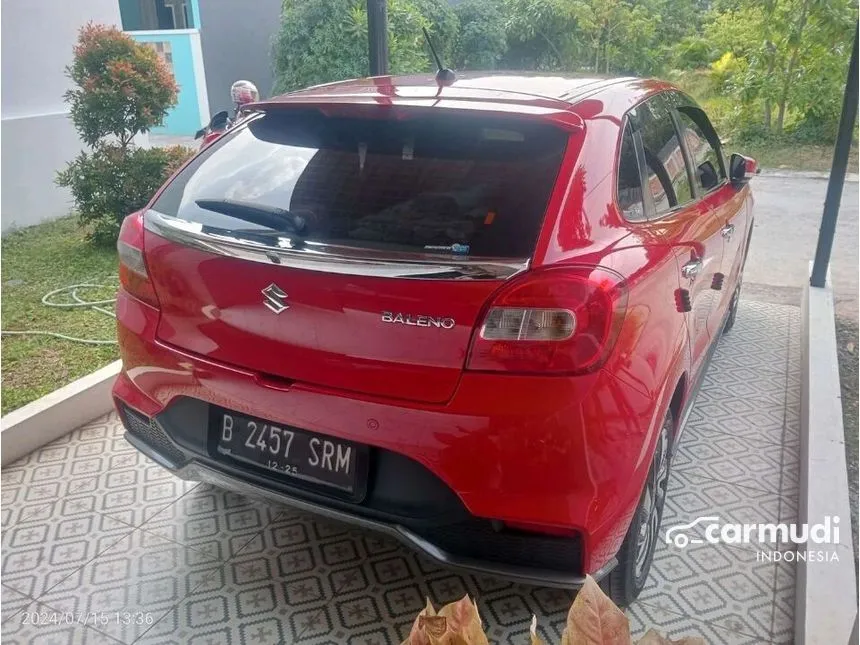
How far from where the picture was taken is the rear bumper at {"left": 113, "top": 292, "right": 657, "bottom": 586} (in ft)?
5.50

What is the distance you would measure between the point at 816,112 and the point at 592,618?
39.4 ft

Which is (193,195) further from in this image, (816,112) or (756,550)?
(816,112)

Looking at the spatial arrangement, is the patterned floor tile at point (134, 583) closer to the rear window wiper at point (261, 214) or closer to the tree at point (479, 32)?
the rear window wiper at point (261, 214)

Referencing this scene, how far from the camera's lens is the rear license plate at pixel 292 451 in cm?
186

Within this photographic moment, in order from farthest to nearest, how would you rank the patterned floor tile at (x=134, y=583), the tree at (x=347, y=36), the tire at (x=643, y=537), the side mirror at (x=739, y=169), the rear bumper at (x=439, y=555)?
the tree at (x=347, y=36) → the side mirror at (x=739, y=169) → the patterned floor tile at (x=134, y=583) → the tire at (x=643, y=537) → the rear bumper at (x=439, y=555)

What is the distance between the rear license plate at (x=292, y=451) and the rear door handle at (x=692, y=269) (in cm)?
121

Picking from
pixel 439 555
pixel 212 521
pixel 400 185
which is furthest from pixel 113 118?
pixel 439 555

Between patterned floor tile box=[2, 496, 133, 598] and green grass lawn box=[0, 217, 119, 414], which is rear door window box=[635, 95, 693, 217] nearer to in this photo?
patterned floor tile box=[2, 496, 133, 598]

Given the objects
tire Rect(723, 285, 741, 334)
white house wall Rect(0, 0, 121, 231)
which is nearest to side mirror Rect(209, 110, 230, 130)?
tire Rect(723, 285, 741, 334)

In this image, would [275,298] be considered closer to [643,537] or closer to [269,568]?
[269,568]

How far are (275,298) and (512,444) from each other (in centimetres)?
70

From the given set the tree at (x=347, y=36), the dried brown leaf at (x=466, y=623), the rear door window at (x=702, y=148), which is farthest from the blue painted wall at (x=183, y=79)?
the dried brown leaf at (x=466, y=623)

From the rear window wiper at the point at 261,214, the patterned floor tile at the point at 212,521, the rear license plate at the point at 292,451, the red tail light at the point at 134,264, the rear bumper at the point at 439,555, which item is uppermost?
the rear window wiper at the point at 261,214

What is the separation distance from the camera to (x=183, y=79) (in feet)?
38.3
